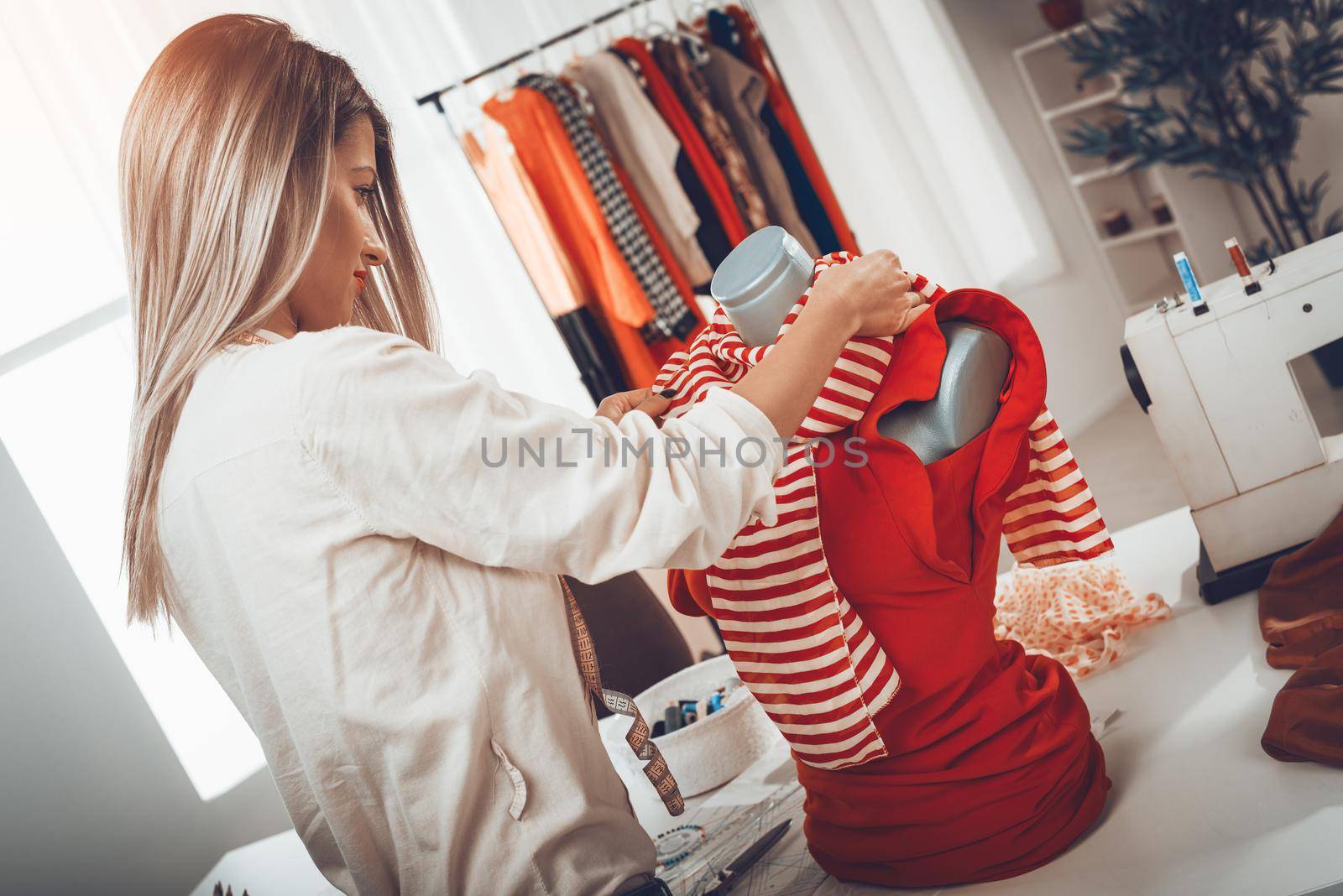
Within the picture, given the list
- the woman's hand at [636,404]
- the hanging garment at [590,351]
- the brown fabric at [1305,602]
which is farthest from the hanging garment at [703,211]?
the brown fabric at [1305,602]

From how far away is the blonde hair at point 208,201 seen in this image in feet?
3.12

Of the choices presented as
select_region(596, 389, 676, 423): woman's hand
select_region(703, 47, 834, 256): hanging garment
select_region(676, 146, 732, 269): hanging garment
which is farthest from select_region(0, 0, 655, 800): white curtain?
select_region(596, 389, 676, 423): woman's hand

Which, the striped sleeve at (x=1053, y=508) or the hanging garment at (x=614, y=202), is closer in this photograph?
the striped sleeve at (x=1053, y=508)

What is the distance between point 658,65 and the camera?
11.0 feet

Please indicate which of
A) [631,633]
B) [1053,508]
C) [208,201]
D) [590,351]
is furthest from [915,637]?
[590,351]

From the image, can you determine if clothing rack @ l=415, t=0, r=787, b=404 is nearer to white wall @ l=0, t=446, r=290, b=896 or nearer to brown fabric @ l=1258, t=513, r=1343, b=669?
white wall @ l=0, t=446, r=290, b=896

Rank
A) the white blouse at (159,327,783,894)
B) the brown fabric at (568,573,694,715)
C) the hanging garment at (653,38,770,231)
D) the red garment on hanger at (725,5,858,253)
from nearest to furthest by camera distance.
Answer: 1. the white blouse at (159,327,783,894)
2. the brown fabric at (568,573,694,715)
3. the hanging garment at (653,38,770,231)
4. the red garment on hanger at (725,5,858,253)

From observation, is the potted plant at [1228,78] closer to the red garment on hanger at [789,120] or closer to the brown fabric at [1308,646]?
the red garment on hanger at [789,120]

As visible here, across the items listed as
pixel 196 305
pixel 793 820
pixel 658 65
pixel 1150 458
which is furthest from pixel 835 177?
pixel 196 305

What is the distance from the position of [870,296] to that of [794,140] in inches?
101

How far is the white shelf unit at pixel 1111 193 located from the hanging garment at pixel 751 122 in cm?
193

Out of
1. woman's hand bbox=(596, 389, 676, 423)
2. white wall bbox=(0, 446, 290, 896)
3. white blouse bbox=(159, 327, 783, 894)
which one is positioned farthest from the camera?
white wall bbox=(0, 446, 290, 896)

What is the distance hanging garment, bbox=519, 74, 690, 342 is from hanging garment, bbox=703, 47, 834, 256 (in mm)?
474

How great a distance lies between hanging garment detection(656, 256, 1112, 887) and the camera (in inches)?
43.3
